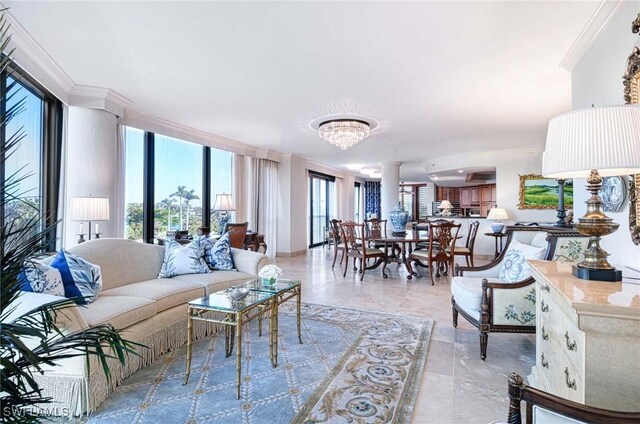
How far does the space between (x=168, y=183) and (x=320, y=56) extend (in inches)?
141

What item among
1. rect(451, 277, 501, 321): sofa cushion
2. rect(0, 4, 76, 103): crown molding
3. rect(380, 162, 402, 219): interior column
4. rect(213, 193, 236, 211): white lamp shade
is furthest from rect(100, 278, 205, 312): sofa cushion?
rect(380, 162, 402, 219): interior column

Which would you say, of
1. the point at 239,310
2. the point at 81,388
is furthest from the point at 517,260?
the point at 81,388

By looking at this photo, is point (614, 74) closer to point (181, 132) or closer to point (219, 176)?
point (181, 132)

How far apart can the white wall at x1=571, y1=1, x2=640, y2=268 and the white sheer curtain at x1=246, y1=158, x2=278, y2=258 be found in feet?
18.3

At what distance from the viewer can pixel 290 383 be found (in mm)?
2096

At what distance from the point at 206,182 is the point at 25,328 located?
17.5 ft

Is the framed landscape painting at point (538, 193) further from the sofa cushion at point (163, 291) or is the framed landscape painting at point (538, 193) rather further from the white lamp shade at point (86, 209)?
the white lamp shade at point (86, 209)

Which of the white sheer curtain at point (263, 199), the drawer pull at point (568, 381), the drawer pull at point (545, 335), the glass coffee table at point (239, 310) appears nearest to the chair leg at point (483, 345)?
the drawer pull at point (545, 335)

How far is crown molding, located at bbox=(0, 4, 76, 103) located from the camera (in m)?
2.42

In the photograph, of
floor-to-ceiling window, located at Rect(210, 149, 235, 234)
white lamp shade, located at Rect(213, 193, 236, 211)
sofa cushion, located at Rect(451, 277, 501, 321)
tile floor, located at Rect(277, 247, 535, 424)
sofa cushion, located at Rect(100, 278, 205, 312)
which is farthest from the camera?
floor-to-ceiling window, located at Rect(210, 149, 235, 234)

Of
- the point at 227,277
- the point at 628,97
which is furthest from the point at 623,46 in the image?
the point at 227,277

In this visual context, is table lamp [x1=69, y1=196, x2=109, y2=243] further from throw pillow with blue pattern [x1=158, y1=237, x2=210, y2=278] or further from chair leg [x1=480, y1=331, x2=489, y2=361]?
chair leg [x1=480, y1=331, x2=489, y2=361]

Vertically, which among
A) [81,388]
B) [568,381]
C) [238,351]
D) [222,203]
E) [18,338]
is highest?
[222,203]

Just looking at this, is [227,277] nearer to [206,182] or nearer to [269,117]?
[269,117]
